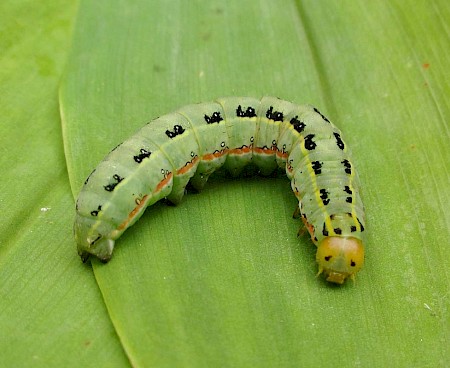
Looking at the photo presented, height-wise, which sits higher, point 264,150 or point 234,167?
point 264,150

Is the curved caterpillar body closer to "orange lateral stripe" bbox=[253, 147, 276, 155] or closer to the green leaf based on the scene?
"orange lateral stripe" bbox=[253, 147, 276, 155]

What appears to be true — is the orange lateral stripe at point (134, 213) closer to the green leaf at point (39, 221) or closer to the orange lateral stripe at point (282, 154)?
the green leaf at point (39, 221)

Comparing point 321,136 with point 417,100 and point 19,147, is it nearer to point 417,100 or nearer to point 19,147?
point 417,100

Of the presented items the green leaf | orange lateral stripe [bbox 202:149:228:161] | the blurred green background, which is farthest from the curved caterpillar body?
the green leaf

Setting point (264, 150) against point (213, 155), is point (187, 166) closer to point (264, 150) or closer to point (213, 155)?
point (213, 155)

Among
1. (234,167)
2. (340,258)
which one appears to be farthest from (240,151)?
(340,258)

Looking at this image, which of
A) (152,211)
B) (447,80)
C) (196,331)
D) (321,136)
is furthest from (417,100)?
(196,331)

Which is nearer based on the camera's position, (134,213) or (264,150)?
(134,213)
